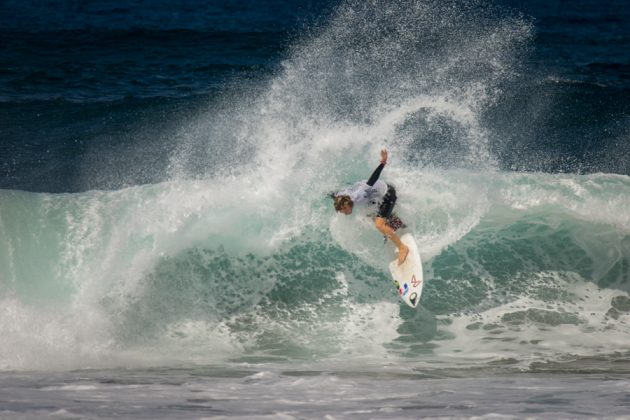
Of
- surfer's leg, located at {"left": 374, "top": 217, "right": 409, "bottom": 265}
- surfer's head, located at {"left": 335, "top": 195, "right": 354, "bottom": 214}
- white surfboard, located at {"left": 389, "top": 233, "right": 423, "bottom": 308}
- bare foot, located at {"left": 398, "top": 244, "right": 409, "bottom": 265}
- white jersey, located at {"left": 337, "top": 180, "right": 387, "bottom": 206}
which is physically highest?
white jersey, located at {"left": 337, "top": 180, "right": 387, "bottom": 206}

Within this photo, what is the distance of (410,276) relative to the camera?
941cm

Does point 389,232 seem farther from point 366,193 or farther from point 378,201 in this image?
point 366,193

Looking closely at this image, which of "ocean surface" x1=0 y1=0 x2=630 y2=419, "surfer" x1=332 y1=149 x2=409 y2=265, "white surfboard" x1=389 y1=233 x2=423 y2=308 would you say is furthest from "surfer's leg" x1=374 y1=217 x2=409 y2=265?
"ocean surface" x1=0 y1=0 x2=630 y2=419

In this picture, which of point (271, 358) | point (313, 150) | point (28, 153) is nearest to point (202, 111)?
point (28, 153)

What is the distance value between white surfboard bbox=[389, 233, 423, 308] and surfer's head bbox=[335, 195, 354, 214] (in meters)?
1.12

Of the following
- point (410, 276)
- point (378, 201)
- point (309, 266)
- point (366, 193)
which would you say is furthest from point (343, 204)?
point (309, 266)

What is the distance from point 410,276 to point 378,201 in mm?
1032

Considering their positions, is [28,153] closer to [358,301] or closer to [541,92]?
[358,301]

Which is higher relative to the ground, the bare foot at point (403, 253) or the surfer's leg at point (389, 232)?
the surfer's leg at point (389, 232)

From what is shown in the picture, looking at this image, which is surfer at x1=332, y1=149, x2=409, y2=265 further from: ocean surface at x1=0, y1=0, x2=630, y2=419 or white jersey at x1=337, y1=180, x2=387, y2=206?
ocean surface at x1=0, y1=0, x2=630, y2=419

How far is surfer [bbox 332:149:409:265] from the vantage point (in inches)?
352

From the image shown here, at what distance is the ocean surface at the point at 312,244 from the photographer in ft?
24.7

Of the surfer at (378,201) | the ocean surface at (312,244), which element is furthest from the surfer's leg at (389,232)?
the ocean surface at (312,244)

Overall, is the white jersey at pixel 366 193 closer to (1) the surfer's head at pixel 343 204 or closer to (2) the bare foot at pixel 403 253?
(1) the surfer's head at pixel 343 204
